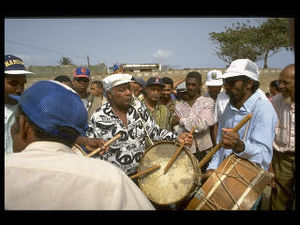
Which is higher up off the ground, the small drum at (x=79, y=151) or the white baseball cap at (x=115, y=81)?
the white baseball cap at (x=115, y=81)

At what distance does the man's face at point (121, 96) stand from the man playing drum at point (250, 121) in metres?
1.25

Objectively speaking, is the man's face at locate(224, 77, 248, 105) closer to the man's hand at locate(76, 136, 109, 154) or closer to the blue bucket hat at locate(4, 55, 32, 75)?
the man's hand at locate(76, 136, 109, 154)

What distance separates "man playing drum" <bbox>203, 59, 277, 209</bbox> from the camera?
2.28m

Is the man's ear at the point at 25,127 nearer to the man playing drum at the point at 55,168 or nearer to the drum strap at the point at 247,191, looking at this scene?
the man playing drum at the point at 55,168

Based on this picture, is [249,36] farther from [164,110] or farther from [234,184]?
[234,184]

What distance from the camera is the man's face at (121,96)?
316cm

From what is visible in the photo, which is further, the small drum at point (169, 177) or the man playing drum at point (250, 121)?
the small drum at point (169, 177)

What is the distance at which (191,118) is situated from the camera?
405 cm

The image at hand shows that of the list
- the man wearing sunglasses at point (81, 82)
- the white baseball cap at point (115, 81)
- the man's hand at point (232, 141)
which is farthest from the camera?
the man wearing sunglasses at point (81, 82)

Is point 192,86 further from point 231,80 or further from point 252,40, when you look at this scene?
point 252,40

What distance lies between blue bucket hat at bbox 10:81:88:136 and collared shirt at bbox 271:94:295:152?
119 inches

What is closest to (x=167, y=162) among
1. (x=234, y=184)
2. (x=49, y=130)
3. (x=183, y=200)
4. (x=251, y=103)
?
(x=183, y=200)

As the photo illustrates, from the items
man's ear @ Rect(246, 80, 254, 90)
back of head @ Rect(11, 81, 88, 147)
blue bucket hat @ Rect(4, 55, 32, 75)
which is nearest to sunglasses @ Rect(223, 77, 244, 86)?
man's ear @ Rect(246, 80, 254, 90)

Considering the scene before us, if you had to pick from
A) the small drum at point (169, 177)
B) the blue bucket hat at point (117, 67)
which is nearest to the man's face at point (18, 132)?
the small drum at point (169, 177)
